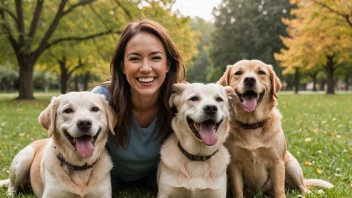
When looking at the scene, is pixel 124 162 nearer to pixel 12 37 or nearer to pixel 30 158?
pixel 30 158

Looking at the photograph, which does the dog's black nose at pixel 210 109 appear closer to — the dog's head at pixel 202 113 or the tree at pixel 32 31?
the dog's head at pixel 202 113

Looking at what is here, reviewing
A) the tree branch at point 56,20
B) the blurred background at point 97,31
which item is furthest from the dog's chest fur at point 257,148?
the tree branch at point 56,20

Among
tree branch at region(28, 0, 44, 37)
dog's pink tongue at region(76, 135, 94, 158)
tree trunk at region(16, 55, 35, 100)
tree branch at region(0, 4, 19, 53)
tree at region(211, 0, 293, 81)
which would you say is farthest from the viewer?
tree at region(211, 0, 293, 81)

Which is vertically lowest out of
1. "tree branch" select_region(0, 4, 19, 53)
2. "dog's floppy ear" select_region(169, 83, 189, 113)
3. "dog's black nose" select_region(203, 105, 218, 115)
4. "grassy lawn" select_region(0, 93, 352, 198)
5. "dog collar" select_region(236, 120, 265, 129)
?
"grassy lawn" select_region(0, 93, 352, 198)

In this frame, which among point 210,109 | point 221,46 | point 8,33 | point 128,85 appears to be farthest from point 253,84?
point 221,46

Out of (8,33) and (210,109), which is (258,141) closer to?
(210,109)

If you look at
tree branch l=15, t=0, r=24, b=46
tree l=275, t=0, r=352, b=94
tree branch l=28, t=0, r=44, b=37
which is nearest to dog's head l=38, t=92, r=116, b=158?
tree branch l=15, t=0, r=24, b=46

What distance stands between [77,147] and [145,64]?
1218mm

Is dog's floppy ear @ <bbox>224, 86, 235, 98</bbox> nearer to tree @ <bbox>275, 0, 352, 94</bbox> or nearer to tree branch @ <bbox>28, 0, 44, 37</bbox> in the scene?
tree branch @ <bbox>28, 0, 44, 37</bbox>

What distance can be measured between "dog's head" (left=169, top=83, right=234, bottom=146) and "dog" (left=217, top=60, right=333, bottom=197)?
0.31 metres

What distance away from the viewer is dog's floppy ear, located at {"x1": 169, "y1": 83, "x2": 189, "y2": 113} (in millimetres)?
4188

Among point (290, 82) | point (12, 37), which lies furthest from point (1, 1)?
point (290, 82)

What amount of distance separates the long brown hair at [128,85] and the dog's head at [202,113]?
36 centimetres

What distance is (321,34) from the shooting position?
1112 inches
